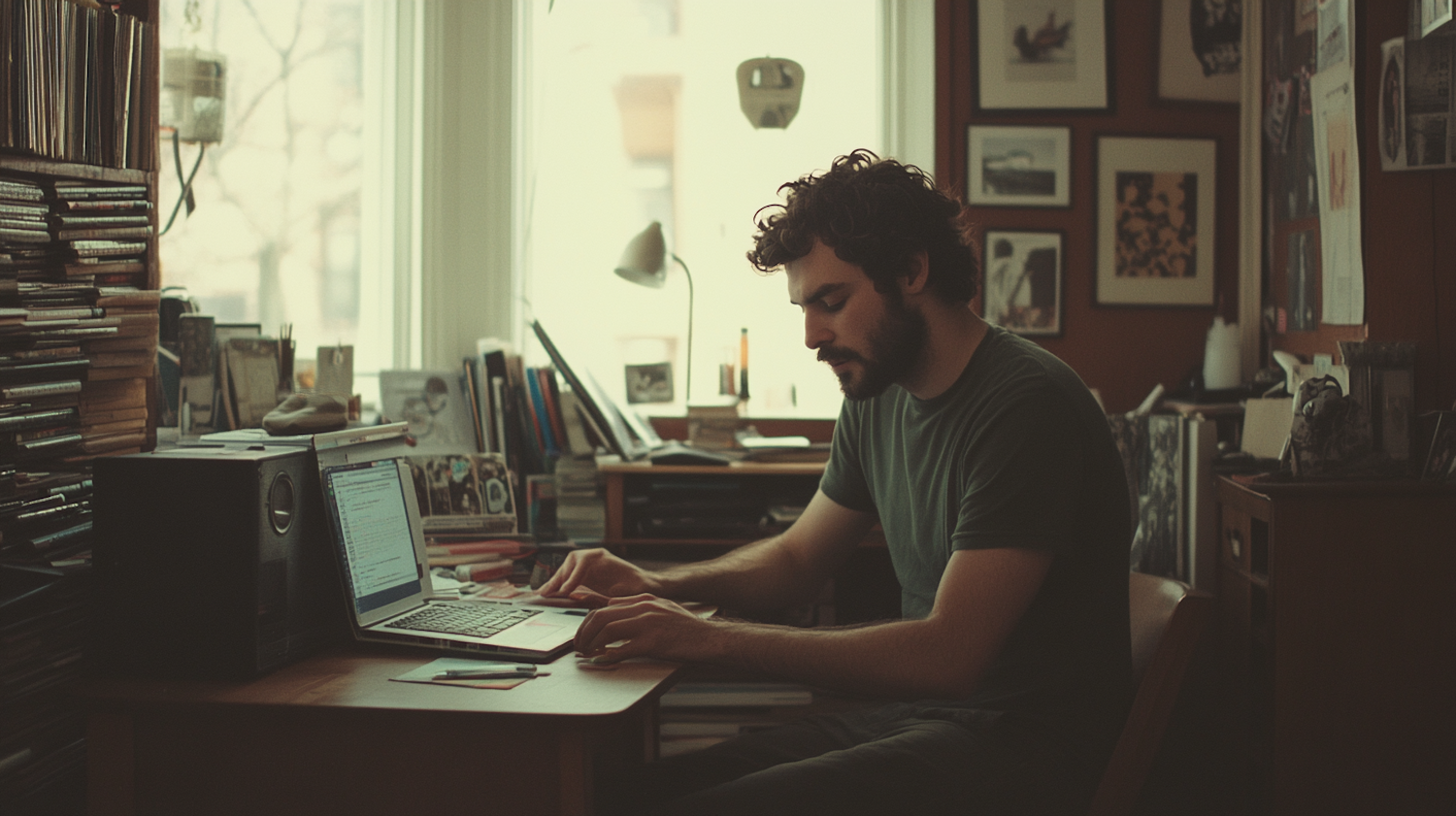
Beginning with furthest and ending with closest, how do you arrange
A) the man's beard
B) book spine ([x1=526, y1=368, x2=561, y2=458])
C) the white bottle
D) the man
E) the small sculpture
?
the white bottle
book spine ([x1=526, y1=368, x2=561, y2=458])
the small sculpture
the man's beard
the man

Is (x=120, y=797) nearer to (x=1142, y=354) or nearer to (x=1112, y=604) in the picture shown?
(x=1112, y=604)

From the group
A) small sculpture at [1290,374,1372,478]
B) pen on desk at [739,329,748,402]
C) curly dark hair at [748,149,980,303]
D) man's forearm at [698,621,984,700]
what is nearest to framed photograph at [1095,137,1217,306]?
small sculpture at [1290,374,1372,478]

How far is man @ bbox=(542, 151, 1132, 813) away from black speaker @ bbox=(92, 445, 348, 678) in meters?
0.43

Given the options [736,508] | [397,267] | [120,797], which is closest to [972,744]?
[120,797]

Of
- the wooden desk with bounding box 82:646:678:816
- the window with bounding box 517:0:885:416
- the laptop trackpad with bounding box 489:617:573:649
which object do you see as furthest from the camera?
the window with bounding box 517:0:885:416

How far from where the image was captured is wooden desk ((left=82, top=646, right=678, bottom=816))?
124 cm

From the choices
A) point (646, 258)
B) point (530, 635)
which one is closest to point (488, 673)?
point (530, 635)

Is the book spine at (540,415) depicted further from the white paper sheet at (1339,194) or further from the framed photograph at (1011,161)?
the white paper sheet at (1339,194)

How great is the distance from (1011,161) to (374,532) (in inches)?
85.9

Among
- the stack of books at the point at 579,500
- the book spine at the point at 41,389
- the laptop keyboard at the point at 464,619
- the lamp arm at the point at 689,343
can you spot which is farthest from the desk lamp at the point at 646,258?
the book spine at the point at 41,389

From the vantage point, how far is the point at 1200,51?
3023 mm

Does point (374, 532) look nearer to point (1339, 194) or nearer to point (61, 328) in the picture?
point (61, 328)

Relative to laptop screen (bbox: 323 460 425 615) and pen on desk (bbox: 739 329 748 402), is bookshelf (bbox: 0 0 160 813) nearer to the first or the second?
laptop screen (bbox: 323 460 425 615)

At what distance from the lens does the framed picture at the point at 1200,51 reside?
3018 mm
